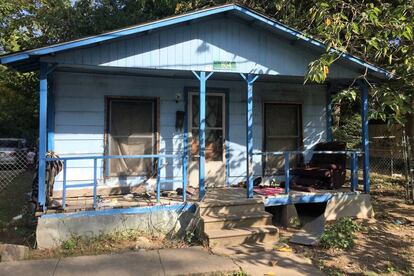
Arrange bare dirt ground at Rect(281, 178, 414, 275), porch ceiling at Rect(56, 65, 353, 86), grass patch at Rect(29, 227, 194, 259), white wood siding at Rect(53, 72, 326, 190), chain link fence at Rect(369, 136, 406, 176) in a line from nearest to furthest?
bare dirt ground at Rect(281, 178, 414, 275)
grass patch at Rect(29, 227, 194, 259)
porch ceiling at Rect(56, 65, 353, 86)
white wood siding at Rect(53, 72, 326, 190)
chain link fence at Rect(369, 136, 406, 176)

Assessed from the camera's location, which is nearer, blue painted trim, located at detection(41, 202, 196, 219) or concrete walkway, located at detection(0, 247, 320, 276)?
concrete walkway, located at detection(0, 247, 320, 276)

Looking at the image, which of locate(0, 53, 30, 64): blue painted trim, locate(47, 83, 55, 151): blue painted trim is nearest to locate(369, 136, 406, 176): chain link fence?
locate(47, 83, 55, 151): blue painted trim

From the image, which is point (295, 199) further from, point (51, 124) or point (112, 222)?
point (51, 124)

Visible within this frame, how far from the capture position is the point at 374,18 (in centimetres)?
657

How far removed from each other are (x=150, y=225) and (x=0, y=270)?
2.42m

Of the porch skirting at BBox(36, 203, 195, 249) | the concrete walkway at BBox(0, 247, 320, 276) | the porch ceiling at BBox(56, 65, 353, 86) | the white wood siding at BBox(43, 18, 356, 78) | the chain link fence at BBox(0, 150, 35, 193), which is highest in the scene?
the white wood siding at BBox(43, 18, 356, 78)

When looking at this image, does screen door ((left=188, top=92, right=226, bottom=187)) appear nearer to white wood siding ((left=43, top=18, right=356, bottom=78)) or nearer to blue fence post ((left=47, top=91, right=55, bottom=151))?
white wood siding ((left=43, top=18, right=356, bottom=78))

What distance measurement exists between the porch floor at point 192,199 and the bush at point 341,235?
0.78 metres

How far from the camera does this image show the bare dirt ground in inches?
216

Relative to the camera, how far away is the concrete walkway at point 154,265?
5.24 meters

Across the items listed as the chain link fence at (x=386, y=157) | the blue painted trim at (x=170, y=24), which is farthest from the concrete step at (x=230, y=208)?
the chain link fence at (x=386, y=157)

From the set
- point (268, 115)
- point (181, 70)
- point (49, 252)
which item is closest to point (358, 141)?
point (268, 115)

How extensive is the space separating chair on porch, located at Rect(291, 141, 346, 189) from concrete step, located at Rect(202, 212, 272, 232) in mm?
2069

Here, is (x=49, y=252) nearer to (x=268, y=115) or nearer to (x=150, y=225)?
(x=150, y=225)
